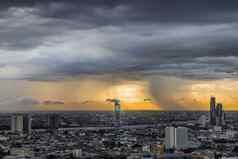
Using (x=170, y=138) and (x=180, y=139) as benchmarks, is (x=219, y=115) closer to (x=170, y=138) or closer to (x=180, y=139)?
(x=170, y=138)

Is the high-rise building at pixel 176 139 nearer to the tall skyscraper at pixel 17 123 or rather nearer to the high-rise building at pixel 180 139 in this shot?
the high-rise building at pixel 180 139

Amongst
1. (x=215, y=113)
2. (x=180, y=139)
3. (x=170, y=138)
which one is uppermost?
(x=215, y=113)

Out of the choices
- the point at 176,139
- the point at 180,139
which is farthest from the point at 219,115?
the point at 176,139

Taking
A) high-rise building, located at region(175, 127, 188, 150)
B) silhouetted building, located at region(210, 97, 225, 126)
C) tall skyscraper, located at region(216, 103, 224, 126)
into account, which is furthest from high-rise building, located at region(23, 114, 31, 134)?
silhouetted building, located at region(210, 97, 225, 126)

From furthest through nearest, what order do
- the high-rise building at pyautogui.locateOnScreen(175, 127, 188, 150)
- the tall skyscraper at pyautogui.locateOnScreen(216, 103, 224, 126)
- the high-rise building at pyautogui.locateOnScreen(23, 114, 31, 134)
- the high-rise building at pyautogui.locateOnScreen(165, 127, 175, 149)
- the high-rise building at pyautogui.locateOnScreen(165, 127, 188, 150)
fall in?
the tall skyscraper at pyautogui.locateOnScreen(216, 103, 224, 126), the high-rise building at pyautogui.locateOnScreen(23, 114, 31, 134), the high-rise building at pyautogui.locateOnScreen(165, 127, 175, 149), the high-rise building at pyautogui.locateOnScreen(165, 127, 188, 150), the high-rise building at pyautogui.locateOnScreen(175, 127, 188, 150)

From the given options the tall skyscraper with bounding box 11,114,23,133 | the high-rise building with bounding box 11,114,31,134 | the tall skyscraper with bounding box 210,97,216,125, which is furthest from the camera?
the tall skyscraper with bounding box 210,97,216,125

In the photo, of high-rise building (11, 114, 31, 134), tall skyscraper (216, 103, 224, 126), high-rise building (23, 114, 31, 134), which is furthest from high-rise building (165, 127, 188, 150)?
tall skyscraper (216, 103, 224, 126)

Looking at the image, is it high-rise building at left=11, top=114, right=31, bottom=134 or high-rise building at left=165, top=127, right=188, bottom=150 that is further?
high-rise building at left=11, top=114, right=31, bottom=134

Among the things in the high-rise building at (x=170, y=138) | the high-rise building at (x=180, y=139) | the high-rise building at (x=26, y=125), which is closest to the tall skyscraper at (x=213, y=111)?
the high-rise building at (x=26, y=125)

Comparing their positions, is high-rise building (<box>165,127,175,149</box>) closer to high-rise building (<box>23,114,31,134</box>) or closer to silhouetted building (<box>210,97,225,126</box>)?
high-rise building (<box>23,114,31,134</box>)

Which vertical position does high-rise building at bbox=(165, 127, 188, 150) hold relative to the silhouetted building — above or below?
below

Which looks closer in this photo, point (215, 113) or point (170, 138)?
point (170, 138)
